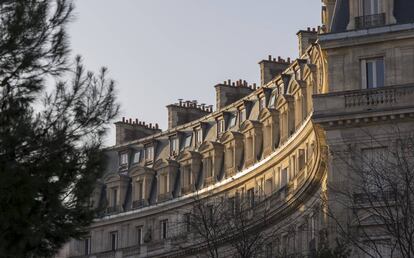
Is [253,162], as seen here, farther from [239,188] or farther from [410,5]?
[410,5]

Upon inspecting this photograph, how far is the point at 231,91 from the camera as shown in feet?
317

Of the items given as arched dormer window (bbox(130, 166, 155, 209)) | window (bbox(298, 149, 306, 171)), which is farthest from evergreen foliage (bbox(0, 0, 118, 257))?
arched dormer window (bbox(130, 166, 155, 209))

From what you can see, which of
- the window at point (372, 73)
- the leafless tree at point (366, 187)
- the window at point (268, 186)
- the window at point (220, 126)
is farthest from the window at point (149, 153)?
the leafless tree at point (366, 187)

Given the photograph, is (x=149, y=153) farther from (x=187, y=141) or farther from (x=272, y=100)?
(x=272, y=100)

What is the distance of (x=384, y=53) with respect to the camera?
65.1m

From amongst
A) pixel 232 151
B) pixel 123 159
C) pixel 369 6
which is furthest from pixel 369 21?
pixel 123 159

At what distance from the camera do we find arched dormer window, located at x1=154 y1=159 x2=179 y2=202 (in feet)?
316

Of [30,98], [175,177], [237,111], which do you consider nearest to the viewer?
[30,98]

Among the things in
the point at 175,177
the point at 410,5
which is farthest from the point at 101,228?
the point at 410,5

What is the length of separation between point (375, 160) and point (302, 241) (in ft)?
42.7

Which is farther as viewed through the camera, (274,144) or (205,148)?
(205,148)

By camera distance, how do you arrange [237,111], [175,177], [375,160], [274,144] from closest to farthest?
[375,160], [274,144], [237,111], [175,177]

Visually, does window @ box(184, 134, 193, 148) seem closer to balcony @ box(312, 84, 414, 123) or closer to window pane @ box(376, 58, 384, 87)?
balcony @ box(312, 84, 414, 123)

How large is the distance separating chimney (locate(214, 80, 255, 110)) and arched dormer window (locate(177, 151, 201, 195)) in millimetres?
3755
